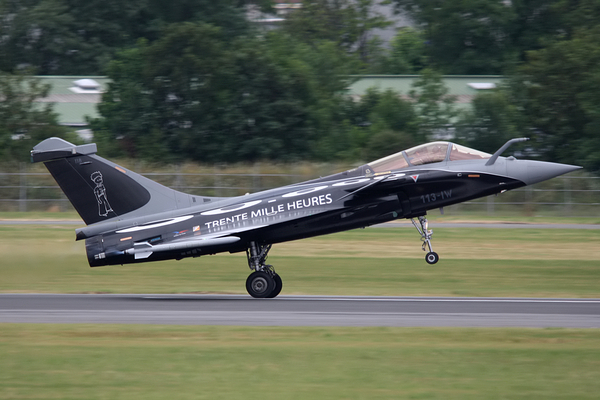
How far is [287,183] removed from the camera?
38.5m

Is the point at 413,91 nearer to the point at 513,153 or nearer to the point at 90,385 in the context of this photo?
the point at 513,153

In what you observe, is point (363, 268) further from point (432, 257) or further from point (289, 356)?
point (289, 356)

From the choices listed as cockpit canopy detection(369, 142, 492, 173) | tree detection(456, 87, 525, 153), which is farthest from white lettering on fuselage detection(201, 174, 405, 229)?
tree detection(456, 87, 525, 153)

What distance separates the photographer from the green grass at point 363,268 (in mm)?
18109

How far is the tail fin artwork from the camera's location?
16.8m

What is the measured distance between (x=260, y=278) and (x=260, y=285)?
16 centimetres

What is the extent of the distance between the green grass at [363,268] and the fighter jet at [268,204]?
174cm

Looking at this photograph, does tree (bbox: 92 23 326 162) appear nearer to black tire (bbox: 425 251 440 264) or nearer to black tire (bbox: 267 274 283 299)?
black tire (bbox: 267 274 283 299)

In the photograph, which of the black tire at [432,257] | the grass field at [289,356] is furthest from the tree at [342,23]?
the black tire at [432,257]

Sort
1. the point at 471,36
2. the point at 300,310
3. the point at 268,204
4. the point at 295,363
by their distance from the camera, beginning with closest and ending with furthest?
the point at 295,363 → the point at 300,310 → the point at 268,204 → the point at 471,36

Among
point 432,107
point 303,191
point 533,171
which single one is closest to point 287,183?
point 432,107

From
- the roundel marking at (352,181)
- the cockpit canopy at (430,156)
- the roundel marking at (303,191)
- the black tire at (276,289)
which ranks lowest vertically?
the black tire at (276,289)

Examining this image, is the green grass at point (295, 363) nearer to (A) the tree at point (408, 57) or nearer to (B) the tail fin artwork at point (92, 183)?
(B) the tail fin artwork at point (92, 183)

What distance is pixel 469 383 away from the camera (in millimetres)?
9797
